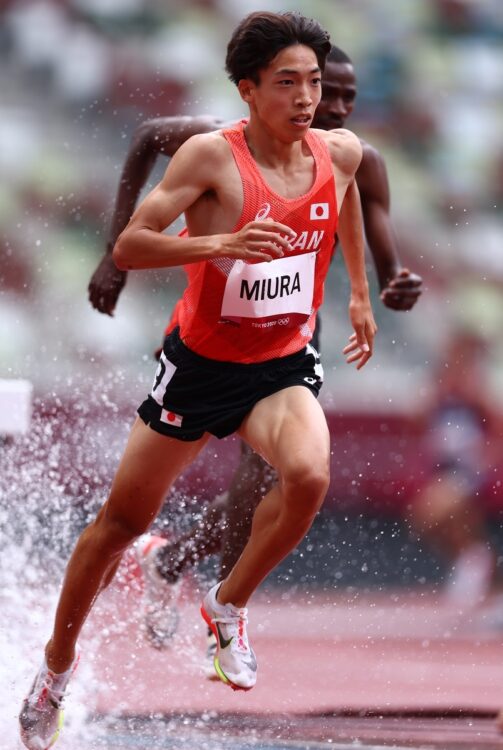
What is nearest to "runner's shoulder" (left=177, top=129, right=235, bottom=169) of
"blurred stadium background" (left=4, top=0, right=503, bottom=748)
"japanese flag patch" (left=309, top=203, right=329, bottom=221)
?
"japanese flag patch" (left=309, top=203, right=329, bottom=221)

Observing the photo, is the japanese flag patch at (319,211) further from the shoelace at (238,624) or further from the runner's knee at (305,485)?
the shoelace at (238,624)

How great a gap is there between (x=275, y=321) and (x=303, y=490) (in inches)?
16.7

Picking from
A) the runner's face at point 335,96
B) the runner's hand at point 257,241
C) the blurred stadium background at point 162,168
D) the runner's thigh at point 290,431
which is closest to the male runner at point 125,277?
the runner's face at point 335,96

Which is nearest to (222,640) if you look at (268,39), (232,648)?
(232,648)

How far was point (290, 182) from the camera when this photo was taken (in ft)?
11.1

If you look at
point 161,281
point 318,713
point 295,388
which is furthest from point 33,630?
point 161,281

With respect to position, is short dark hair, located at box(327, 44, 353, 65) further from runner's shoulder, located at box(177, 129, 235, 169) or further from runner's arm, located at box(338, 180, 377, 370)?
runner's shoulder, located at box(177, 129, 235, 169)

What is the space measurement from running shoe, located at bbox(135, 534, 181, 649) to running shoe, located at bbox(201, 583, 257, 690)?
127 centimetres

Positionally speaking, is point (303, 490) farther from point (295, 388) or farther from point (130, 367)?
point (130, 367)

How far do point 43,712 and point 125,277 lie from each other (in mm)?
1460

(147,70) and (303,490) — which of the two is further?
(147,70)

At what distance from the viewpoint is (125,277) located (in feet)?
15.2

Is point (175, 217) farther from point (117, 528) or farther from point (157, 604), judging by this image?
point (157, 604)

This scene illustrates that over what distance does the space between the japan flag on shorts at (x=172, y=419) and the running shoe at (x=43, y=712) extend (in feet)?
2.45
